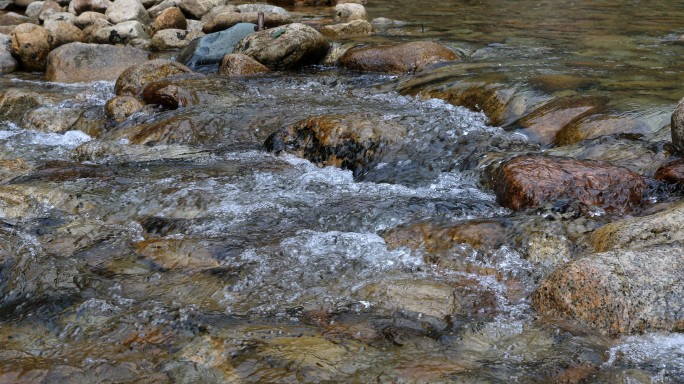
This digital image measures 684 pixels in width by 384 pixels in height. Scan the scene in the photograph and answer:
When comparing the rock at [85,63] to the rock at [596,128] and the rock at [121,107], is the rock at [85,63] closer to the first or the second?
the rock at [121,107]

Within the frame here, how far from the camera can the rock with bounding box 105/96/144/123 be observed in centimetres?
873

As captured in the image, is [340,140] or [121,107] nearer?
[340,140]

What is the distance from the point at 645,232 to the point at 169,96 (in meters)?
6.10

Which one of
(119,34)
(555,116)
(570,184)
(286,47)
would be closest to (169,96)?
(286,47)

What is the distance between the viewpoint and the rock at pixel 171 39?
13117 millimetres

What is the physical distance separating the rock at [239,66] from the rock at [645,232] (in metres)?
6.59

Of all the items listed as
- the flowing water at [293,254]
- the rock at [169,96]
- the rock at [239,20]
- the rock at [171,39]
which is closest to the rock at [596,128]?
the flowing water at [293,254]

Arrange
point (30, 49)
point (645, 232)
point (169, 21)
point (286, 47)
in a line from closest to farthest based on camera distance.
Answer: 1. point (645, 232)
2. point (286, 47)
3. point (30, 49)
4. point (169, 21)

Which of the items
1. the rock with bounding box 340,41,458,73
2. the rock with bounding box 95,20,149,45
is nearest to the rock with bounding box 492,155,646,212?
the rock with bounding box 340,41,458,73

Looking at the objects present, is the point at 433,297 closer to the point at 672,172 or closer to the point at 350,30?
the point at 672,172

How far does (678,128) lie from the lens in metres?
5.41

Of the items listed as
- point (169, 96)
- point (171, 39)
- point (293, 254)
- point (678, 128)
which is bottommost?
point (293, 254)

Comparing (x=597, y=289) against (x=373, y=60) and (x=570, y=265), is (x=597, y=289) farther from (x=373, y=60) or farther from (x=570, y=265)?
(x=373, y=60)

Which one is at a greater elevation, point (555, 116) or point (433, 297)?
point (555, 116)
